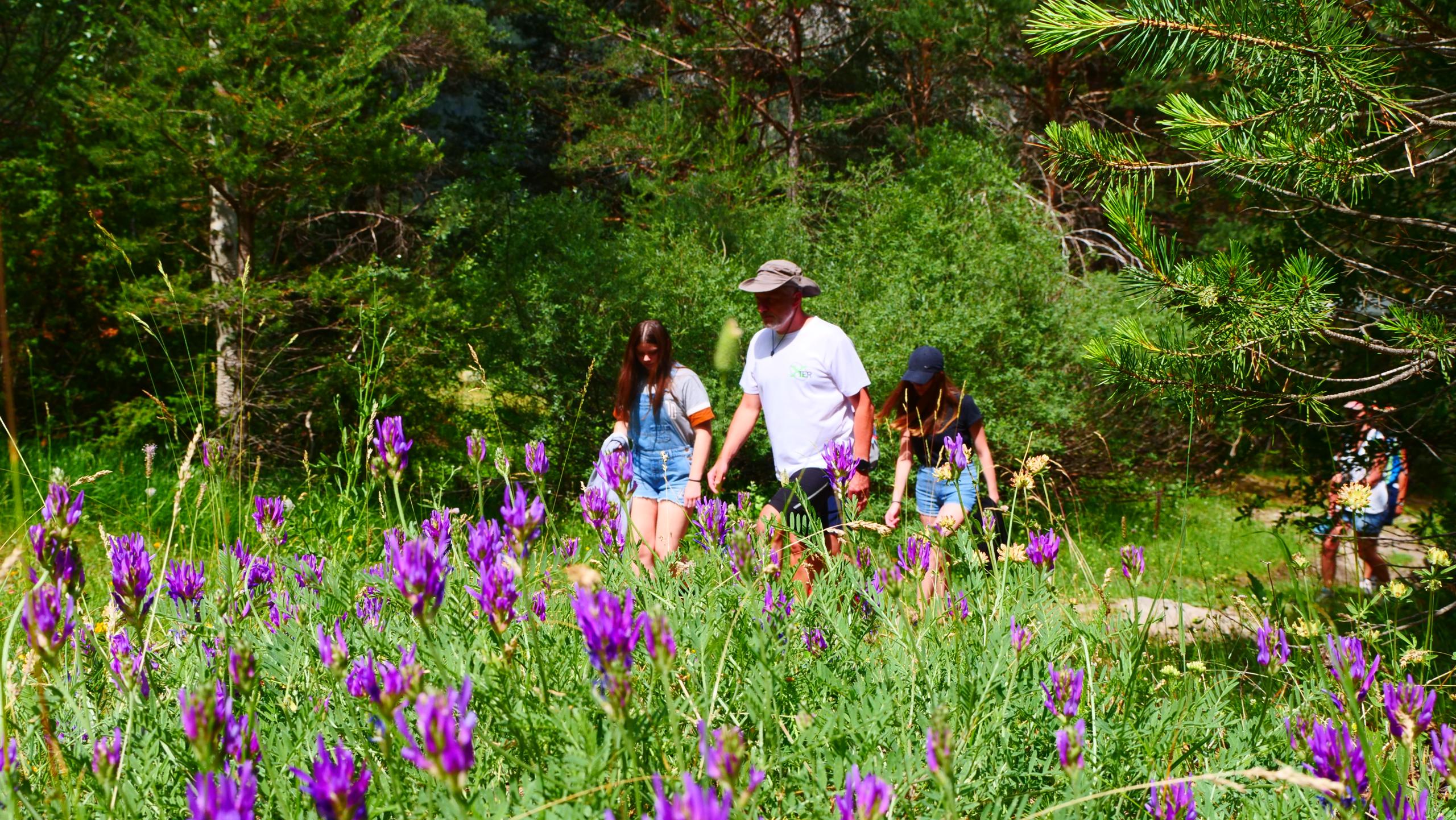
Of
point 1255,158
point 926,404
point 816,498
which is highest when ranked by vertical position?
point 1255,158

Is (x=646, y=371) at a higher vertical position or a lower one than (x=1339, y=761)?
lower

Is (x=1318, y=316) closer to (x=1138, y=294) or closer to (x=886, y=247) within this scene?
(x=1138, y=294)

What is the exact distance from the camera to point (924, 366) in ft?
17.1

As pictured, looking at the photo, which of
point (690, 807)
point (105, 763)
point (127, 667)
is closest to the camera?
point (690, 807)

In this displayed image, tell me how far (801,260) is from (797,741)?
10306 millimetres

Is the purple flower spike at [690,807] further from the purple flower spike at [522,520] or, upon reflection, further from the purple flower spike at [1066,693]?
the purple flower spike at [1066,693]

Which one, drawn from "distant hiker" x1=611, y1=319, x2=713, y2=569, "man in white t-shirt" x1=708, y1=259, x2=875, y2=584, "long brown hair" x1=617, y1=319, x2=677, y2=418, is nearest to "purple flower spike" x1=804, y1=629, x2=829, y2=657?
"man in white t-shirt" x1=708, y1=259, x2=875, y2=584

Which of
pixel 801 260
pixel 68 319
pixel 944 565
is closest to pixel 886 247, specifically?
pixel 801 260

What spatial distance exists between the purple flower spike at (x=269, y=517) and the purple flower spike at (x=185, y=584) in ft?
1.55

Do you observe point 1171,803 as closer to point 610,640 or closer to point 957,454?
point 610,640

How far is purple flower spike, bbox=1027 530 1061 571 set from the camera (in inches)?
97.0

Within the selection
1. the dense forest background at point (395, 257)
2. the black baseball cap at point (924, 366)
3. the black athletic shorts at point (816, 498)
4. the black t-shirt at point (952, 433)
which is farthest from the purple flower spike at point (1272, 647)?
the dense forest background at point (395, 257)

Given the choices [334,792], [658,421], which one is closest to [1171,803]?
[334,792]

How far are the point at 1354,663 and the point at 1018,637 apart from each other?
57 centimetres
